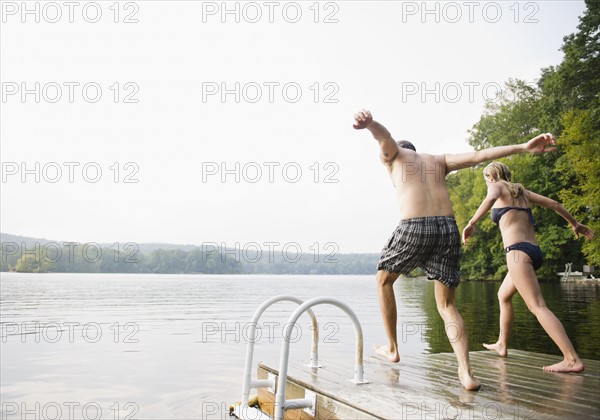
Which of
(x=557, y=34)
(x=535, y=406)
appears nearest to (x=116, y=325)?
(x=535, y=406)

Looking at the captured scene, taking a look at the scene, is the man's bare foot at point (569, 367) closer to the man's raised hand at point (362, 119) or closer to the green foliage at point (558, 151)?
the man's raised hand at point (362, 119)

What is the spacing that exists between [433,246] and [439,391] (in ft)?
3.65

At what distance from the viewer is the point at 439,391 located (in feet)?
12.8

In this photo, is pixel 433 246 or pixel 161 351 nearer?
pixel 433 246

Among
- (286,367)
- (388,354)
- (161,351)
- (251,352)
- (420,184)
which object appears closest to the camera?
(286,367)

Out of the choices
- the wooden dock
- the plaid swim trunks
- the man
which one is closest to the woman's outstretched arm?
the man

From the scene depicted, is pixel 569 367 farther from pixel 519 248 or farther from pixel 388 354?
pixel 388 354

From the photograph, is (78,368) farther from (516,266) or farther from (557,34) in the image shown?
(557,34)

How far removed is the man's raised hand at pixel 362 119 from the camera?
3.89 meters

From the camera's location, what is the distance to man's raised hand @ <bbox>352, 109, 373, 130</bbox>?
3893 mm

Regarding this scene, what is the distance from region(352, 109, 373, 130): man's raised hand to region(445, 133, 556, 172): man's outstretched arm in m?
0.93

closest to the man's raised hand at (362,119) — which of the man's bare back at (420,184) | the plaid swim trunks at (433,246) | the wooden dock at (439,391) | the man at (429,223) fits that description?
the man at (429,223)

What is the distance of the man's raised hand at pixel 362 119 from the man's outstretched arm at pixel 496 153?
0.93m

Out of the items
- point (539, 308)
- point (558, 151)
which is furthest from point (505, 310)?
point (558, 151)
